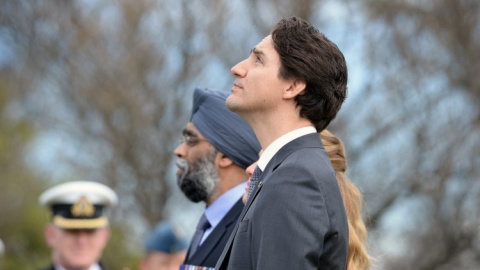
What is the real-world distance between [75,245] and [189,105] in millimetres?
5923

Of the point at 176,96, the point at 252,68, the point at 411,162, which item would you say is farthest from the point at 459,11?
the point at 252,68

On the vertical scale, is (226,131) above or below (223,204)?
above

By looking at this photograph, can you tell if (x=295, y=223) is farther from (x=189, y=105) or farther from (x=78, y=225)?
(x=189, y=105)

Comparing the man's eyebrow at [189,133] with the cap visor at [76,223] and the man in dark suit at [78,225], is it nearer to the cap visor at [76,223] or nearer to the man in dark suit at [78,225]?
the man in dark suit at [78,225]

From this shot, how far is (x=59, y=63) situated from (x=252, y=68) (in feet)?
30.4

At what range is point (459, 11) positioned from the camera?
40.4ft

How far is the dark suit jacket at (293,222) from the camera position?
2914 millimetres

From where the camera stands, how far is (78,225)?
21.3 ft

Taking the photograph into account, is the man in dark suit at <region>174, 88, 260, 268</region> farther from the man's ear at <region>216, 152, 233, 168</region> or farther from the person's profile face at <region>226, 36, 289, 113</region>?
the person's profile face at <region>226, 36, 289, 113</region>

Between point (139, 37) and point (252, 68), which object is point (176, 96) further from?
point (252, 68)

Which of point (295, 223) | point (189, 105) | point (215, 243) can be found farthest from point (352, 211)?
point (189, 105)

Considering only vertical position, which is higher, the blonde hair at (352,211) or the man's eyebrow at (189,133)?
the man's eyebrow at (189,133)

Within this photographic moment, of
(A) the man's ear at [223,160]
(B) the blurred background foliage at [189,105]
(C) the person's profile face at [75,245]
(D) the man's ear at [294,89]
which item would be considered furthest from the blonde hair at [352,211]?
(B) the blurred background foliage at [189,105]

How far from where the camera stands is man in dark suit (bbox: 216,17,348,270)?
9.64ft
